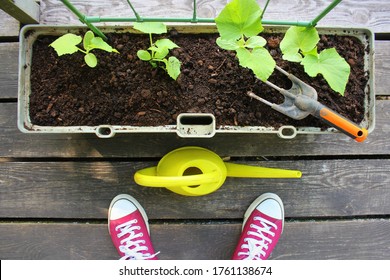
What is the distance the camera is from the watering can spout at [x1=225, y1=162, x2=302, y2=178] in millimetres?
988

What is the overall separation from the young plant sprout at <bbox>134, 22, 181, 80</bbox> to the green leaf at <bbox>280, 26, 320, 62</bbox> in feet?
0.70

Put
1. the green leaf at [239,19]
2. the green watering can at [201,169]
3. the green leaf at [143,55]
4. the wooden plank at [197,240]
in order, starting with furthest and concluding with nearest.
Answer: the wooden plank at [197,240] → the green watering can at [201,169] → the green leaf at [143,55] → the green leaf at [239,19]

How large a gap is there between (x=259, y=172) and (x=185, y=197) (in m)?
0.21

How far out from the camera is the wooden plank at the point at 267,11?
97cm

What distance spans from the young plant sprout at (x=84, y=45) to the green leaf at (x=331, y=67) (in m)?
0.39

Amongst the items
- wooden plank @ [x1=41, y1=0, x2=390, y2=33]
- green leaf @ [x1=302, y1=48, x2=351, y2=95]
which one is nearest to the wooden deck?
wooden plank @ [x1=41, y1=0, x2=390, y2=33]

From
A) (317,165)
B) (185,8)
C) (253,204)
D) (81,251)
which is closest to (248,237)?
(253,204)

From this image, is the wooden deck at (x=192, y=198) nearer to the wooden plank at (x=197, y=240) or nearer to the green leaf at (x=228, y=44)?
the wooden plank at (x=197, y=240)

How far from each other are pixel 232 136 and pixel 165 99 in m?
0.26

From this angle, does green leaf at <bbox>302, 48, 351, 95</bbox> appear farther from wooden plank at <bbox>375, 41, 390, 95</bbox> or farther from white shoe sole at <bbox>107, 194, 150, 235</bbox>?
white shoe sole at <bbox>107, 194, 150, 235</bbox>

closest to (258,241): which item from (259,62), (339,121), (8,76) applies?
(339,121)

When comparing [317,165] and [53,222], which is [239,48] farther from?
[53,222]

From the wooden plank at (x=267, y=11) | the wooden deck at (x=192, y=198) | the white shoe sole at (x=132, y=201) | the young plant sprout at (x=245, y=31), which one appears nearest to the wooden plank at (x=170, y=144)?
the wooden deck at (x=192, y=198)

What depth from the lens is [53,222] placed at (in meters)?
1.04
